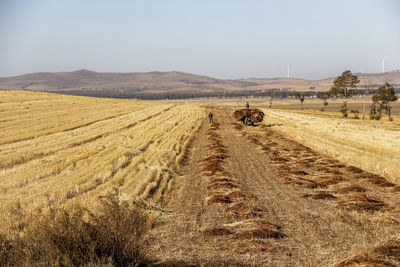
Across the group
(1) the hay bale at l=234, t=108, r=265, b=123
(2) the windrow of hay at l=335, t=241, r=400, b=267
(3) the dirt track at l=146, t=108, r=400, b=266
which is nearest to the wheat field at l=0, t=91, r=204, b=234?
(3) the dirt track at l=146, t=108, r=400, b=266

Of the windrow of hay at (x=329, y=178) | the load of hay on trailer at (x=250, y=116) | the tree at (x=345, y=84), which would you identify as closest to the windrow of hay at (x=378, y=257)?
the windrow of hay at (x=329, y=178)

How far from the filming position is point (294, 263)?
22.3ft

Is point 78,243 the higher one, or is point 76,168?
point 78,243

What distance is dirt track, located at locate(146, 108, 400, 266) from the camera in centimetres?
724

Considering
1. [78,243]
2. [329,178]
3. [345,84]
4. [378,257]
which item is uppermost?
[345,84]

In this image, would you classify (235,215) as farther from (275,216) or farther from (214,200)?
(214,200)

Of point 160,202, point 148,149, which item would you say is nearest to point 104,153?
point 148,149

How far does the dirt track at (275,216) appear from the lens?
724 centimetres

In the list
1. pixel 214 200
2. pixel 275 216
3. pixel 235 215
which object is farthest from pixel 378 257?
pixel 214 200

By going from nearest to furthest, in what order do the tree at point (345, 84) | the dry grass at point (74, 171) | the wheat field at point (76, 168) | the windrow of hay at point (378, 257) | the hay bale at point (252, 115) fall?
the windrow of hay at point (378, 257), the dry grass at point (74, 171), the wheat field at point (76, 168), the hay bale at point (252, 115), the tree at point (345, 84)

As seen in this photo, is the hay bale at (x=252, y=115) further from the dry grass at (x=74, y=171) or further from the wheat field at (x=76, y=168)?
the dry grass at (x=74, y=171)

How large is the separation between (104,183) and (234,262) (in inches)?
286

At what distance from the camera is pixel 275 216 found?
32.1 ft

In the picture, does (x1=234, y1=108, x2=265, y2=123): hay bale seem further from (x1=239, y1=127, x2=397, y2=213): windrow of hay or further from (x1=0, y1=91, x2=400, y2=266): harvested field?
(x1=0, y1=91, x2=400, y2=266): harvested field
